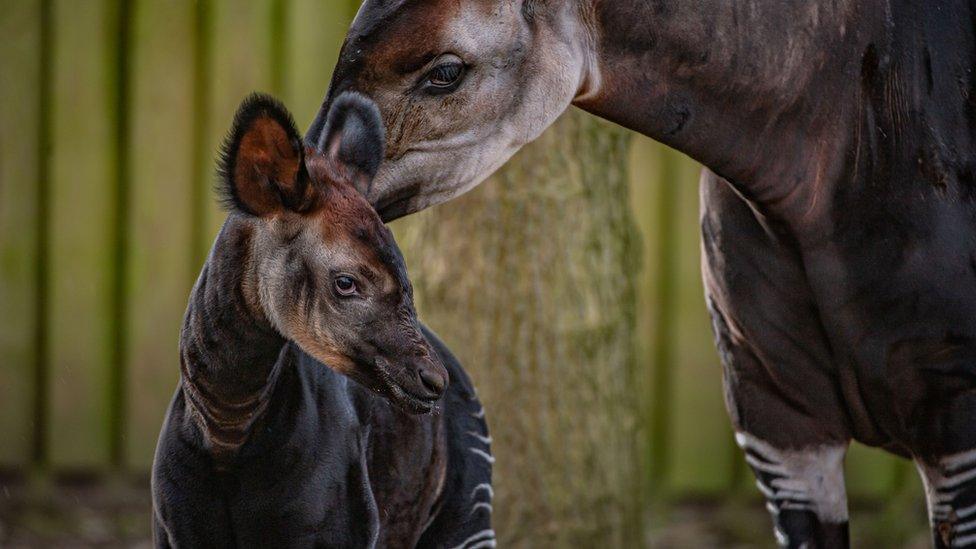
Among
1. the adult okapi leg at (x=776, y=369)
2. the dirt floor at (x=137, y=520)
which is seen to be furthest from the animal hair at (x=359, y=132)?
the dirt floor at (x=137, y=520)

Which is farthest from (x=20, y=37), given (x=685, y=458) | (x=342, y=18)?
(x=685, y=458)

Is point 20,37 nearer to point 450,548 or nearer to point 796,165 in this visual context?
point 450,548

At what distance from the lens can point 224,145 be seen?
10.3 ft

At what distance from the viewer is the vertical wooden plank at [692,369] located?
25.6ft

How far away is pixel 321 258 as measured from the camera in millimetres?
3174

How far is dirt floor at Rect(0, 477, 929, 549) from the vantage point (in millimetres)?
7285

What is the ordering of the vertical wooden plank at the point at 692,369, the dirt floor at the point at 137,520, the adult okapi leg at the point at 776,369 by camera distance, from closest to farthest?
1. the adult okapi leg at the point at 776,369
2. the dirt floor at the point at 137,520
3. the vertical wooden plank at the point at 692,369

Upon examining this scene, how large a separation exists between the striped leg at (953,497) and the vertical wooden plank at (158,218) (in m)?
4.51

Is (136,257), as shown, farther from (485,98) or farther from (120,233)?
(485,98)

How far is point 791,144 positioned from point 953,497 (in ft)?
3.27

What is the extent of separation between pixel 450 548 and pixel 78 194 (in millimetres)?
4033

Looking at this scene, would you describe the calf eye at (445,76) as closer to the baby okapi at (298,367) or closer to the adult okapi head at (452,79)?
the adult okapi head at (452,79)

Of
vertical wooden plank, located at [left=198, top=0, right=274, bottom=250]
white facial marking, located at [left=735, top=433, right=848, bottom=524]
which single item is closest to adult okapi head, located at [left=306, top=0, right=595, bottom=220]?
white facial marking, located at [left=735, top=433, right=848, bottom=524]

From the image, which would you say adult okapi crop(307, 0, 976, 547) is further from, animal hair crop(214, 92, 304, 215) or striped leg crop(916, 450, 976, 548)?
animal hair crop(214, 92, 304, 215)
